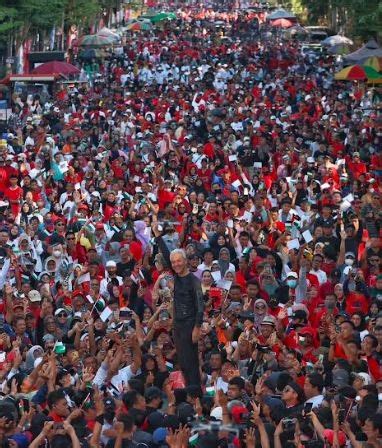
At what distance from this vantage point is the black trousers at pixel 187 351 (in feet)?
41.1

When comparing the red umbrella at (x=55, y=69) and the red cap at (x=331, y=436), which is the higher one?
the red cap at (x=331, y=436)

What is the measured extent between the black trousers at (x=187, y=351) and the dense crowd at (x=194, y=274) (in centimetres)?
5

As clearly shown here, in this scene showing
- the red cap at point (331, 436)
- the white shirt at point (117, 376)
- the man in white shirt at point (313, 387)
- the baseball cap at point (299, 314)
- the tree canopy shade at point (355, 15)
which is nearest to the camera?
the red cap at point (331, 436)

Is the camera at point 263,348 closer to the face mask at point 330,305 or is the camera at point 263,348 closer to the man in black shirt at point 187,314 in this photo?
the man in black shirt at point 187,314

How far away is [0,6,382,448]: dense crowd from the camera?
1166 centimetres

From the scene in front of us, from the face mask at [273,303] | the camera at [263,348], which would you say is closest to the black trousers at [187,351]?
the camera at [263,348]

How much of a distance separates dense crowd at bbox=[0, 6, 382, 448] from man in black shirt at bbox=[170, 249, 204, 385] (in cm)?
8

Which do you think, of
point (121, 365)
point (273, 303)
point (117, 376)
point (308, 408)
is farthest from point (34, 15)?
point (308, 408)

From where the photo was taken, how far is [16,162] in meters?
25.8

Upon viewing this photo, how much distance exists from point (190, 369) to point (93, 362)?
1.41 meters

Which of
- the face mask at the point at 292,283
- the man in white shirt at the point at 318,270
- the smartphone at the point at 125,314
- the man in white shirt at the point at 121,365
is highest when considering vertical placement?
the man in white shirt at the point at 121,365

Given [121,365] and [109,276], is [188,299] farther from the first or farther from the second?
[109,276]

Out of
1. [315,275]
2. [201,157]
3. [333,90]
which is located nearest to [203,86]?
[333,90]

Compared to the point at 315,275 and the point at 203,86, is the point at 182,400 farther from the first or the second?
the point at 203,86
